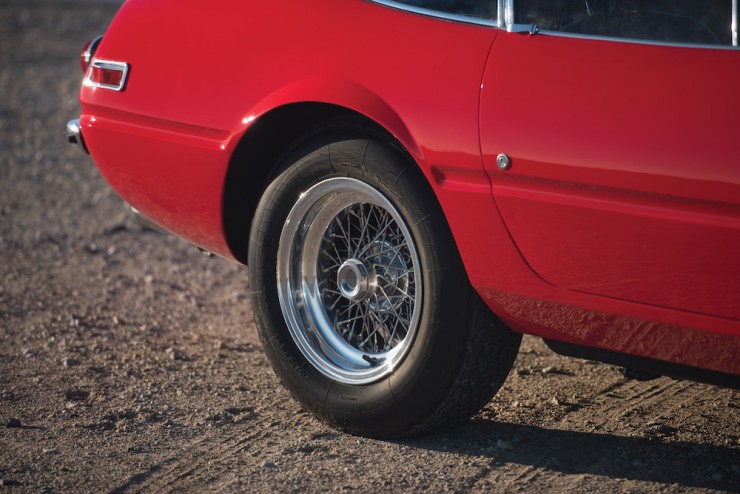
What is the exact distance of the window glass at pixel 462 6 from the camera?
9.61 feet

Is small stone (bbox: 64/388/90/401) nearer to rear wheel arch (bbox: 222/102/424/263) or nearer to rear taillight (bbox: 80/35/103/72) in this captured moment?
rear wheel arch (bbox: 222/102/424/263)

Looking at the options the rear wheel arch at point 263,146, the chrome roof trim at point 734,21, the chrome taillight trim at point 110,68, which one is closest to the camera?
the chrome roof trim at point 734,21

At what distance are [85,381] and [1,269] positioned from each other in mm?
Answer: 1900

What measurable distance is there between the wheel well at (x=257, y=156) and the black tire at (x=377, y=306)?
0.35ft

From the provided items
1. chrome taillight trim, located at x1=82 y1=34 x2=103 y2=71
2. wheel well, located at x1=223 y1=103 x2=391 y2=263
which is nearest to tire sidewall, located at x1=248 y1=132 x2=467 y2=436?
wheel well, located at x1=223 y1=103 x2=391 y2=263

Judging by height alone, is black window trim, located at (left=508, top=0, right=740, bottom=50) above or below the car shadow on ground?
above

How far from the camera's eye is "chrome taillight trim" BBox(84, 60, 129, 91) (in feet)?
12.0

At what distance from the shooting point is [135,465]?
10.0 feet

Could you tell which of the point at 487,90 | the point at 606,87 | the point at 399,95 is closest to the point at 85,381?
the point at 399,95

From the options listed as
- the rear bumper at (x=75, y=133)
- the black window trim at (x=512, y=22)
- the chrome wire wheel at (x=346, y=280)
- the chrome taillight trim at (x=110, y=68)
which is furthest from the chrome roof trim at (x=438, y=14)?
the rear bumper at (x=75, y=133)

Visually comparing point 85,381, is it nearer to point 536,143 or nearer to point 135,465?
point 135,465

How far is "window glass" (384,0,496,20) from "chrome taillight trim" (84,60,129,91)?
3.82 ft

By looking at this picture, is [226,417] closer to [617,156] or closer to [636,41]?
[617,156]

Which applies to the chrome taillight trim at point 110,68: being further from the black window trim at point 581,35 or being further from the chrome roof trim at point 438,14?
the black window trim at point 581,35
